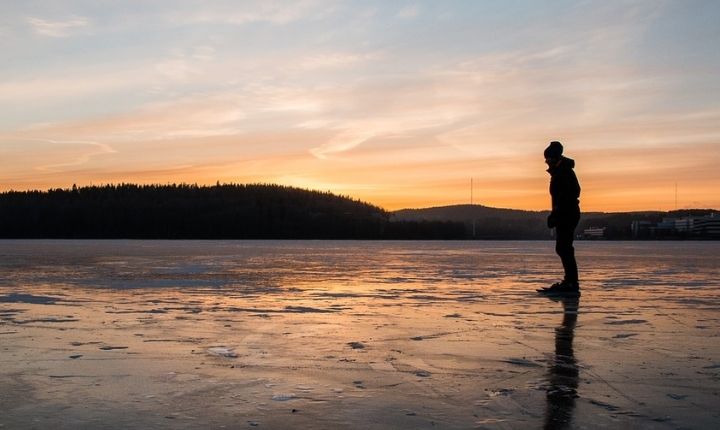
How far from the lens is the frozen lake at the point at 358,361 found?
365 centimetres

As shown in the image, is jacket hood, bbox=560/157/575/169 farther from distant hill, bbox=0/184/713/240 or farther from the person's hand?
distant hill, bbox=0/184/713/240

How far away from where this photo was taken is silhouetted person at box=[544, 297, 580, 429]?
3.55 meters

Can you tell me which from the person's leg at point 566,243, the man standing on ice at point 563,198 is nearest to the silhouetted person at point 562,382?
the person's leg at point 566,243

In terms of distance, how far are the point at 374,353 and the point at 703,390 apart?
222 cm

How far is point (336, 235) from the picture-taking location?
130750mm

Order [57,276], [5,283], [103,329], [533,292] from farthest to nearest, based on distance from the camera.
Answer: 1. [57,276]
2. [5,283]
3. [533,292]
4. [103,329]

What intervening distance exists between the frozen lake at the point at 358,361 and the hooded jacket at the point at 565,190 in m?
1.53

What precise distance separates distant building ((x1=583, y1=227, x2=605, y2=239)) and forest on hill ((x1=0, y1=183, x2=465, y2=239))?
20922 millimetres

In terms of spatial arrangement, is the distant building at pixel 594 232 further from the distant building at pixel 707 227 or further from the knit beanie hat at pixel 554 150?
the knit beanie hat at pixel 554 150

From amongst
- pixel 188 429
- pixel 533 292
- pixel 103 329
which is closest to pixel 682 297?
pixel 533 292

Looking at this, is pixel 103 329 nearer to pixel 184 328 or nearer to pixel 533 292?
pixel 184 328

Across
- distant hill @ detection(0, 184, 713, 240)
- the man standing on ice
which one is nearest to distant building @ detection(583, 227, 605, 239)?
distant hill @ detection(0, 184, 713, 240)

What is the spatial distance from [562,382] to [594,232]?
398 ft

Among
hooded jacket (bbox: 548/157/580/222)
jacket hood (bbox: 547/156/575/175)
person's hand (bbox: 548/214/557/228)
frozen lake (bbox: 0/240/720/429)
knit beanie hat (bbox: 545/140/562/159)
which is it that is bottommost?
frozen lake (bbox: 0/240/720/429)
